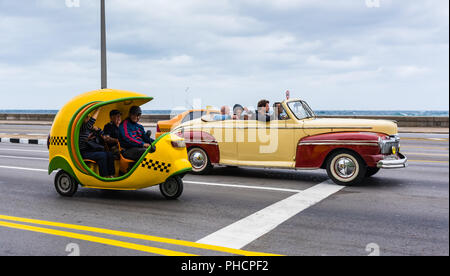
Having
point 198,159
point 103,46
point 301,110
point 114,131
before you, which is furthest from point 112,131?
point 103,46

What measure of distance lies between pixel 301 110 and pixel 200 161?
2540 mm

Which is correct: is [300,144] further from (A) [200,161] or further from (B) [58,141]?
(B) [58,141]

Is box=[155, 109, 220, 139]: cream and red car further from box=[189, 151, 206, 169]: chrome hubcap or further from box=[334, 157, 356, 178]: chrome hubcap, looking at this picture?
box=[334, 157, 356, 178]: chrome hubcap

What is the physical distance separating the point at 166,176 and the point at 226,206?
1.06m

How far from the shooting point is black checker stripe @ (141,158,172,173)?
7188 mm

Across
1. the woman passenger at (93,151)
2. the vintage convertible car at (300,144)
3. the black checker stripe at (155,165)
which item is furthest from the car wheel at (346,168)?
the woman passenger at (93,151)

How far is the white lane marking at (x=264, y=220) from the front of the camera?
5176 mm

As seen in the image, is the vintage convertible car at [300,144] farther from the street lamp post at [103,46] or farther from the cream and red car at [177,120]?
the street lamp post at [103,46]

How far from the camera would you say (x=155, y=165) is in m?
7.21

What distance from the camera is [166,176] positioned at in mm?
7207

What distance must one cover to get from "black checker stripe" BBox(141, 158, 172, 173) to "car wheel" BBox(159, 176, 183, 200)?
0.35 metres

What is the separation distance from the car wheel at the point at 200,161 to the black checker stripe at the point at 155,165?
10.5 ft

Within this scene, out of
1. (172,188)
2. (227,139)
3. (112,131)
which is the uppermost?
(112,131)

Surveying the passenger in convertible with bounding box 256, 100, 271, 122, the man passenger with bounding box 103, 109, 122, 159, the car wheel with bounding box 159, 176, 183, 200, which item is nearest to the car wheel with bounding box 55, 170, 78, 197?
the man passenger with bounding box 103, 109, 122, 159
